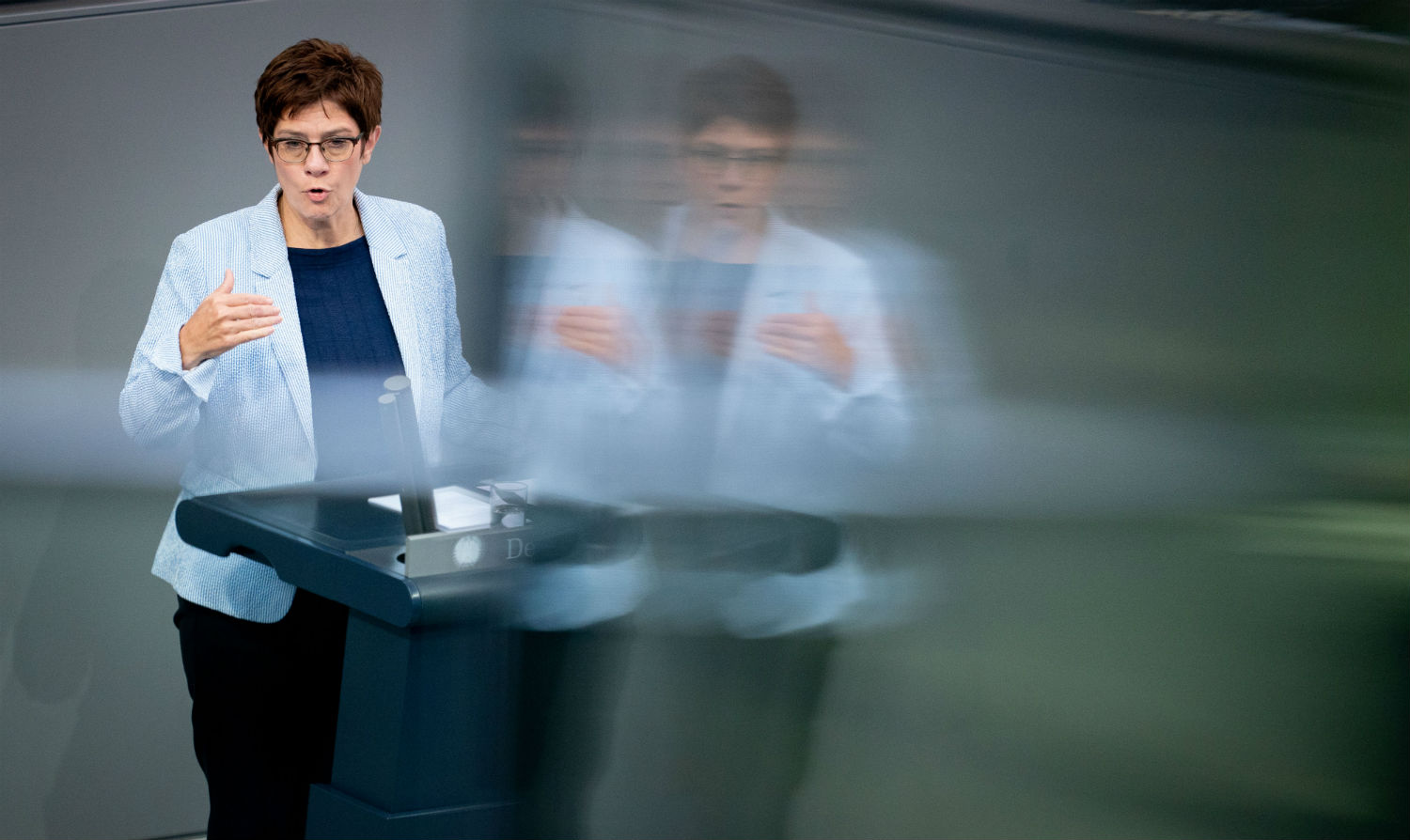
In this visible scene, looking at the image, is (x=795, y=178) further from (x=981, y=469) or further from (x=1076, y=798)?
(x=1076, y=798)

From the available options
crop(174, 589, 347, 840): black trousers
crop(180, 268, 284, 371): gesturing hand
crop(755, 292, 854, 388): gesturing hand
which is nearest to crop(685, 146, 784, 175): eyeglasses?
crop(755, 292, 854, 388): gesturing hand

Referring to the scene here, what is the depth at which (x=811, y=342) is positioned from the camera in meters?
0.92

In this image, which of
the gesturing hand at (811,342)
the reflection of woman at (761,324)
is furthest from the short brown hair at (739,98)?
the gesturing hand at (811,342)

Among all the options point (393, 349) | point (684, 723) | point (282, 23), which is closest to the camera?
point (684, 723)

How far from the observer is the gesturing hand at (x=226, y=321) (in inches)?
43.4

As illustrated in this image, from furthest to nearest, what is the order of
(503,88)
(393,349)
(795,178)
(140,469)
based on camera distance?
(140,469) < (393,349) < (503,88) < (795,178)

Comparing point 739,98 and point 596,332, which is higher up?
point 739,98

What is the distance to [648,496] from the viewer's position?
1.05m

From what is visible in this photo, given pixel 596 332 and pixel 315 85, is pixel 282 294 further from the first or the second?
pixel 596 332

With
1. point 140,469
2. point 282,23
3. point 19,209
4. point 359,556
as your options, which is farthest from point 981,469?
point 19,209

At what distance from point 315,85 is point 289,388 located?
328mm

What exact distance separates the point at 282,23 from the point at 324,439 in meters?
0.66

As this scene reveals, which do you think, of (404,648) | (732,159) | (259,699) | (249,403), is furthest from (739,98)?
(259,699)

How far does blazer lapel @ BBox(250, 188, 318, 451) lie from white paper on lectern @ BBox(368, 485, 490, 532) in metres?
0.22
